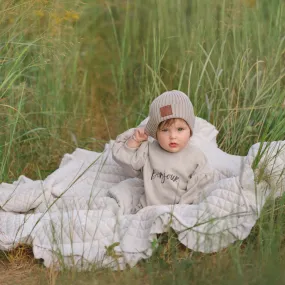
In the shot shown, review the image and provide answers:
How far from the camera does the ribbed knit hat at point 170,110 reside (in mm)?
4496

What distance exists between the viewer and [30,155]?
18.7ft

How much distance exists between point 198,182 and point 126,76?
2307 millimetres

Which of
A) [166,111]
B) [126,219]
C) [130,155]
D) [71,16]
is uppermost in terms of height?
[71,16]

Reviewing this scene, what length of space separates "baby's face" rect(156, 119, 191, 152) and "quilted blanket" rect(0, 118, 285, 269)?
286 millimetres

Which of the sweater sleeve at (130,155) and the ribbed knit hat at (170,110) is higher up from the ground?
the ribbed knit hat at (170,110)

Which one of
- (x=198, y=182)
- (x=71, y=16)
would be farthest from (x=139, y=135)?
(x=71, y=16)

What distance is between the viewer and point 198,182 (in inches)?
179

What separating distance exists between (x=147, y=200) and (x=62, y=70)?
73.2 inches

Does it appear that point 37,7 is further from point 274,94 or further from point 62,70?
point 274,94

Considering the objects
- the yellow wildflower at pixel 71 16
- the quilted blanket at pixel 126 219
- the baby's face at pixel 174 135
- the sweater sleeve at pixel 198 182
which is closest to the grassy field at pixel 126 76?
the yellow wildflower at pixel 71 16

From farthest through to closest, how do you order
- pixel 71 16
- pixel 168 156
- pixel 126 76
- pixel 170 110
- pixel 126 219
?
pixel 126 76, pixel 71 16, pixel 168 156, pixel 170 110, pixel 126 219

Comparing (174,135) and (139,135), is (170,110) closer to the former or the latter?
(174,135)

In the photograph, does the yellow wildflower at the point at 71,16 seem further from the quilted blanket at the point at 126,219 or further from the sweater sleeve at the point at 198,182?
the sweater sleeve at the point at 198,182

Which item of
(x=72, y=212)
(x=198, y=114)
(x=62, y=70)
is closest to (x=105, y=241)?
(x=72, y=212)
